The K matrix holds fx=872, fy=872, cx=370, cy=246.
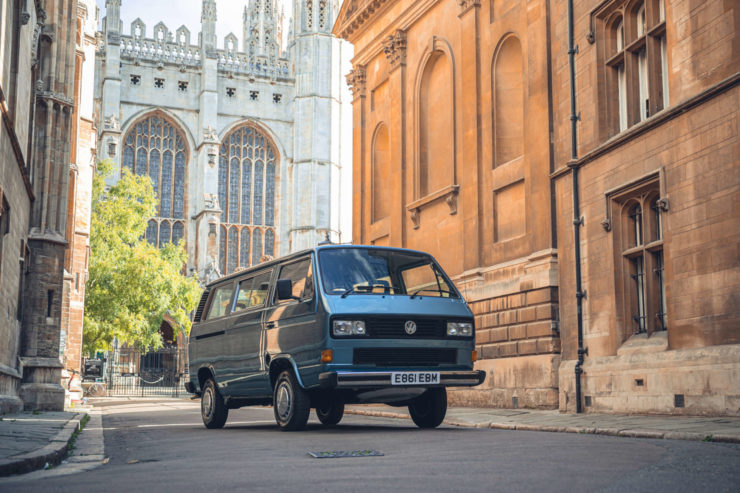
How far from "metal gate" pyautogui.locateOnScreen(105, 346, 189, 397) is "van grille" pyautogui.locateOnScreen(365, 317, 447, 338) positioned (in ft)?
101

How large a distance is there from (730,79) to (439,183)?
520 inches

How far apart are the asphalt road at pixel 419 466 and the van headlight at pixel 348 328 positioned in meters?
1.13

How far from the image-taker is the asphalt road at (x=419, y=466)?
526cm

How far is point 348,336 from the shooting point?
31.3ft

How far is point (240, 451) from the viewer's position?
7781mm

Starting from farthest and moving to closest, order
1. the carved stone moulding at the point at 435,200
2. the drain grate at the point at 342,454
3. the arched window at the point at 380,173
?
the arched window at the point at 380,173
the carved stone moulding at the point at 435,200
the drain grate at the point at 342,454

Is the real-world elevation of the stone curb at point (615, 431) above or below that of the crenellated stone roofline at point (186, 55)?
below

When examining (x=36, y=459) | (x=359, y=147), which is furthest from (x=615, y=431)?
(x=359, y=147)

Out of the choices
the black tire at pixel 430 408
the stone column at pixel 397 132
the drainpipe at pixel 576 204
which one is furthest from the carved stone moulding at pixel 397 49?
the black tire at pixel 430 408

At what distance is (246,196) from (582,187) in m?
53.1

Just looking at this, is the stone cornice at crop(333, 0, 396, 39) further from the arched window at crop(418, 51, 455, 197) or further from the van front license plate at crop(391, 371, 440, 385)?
the van front license plate at crop(391, 371, 440, 385)

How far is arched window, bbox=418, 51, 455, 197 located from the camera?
79.8ft

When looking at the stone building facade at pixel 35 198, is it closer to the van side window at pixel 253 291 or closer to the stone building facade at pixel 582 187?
the van side window at pixel 253 291

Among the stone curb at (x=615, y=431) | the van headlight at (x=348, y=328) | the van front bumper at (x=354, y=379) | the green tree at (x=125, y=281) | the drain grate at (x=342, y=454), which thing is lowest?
the stone curb at (x=615, y=431)
